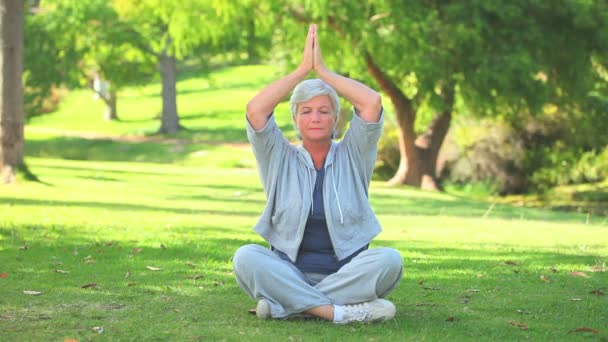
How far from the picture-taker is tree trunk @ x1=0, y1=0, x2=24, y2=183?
17297 mm

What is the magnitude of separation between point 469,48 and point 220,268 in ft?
51.5

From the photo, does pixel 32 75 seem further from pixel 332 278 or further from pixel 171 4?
pixel 332 278

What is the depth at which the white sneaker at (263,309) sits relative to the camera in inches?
227

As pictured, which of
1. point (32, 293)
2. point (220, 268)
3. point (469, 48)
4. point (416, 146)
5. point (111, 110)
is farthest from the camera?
point (111, 110)

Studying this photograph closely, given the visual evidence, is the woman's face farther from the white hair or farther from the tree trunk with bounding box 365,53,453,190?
the tree trunk with bounding box 365,53,453,190

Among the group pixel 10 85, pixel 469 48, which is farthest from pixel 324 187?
pixel 469 48

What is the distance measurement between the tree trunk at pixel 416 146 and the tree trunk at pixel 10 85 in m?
10.1

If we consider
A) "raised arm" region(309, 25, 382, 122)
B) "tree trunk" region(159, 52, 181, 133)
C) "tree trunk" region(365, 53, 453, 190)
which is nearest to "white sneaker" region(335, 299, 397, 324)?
"raised arm" region(309, 25, 382, 122)

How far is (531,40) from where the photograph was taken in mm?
23000

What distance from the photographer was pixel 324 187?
5.88m

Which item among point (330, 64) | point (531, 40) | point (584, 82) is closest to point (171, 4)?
point (330, 64)

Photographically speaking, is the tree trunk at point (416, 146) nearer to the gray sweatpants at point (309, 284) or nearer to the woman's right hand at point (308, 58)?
the woman's right hand at point (308, 58)

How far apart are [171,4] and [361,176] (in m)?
18.3

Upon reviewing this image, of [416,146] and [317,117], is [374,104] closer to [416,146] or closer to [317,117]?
[317,117]
